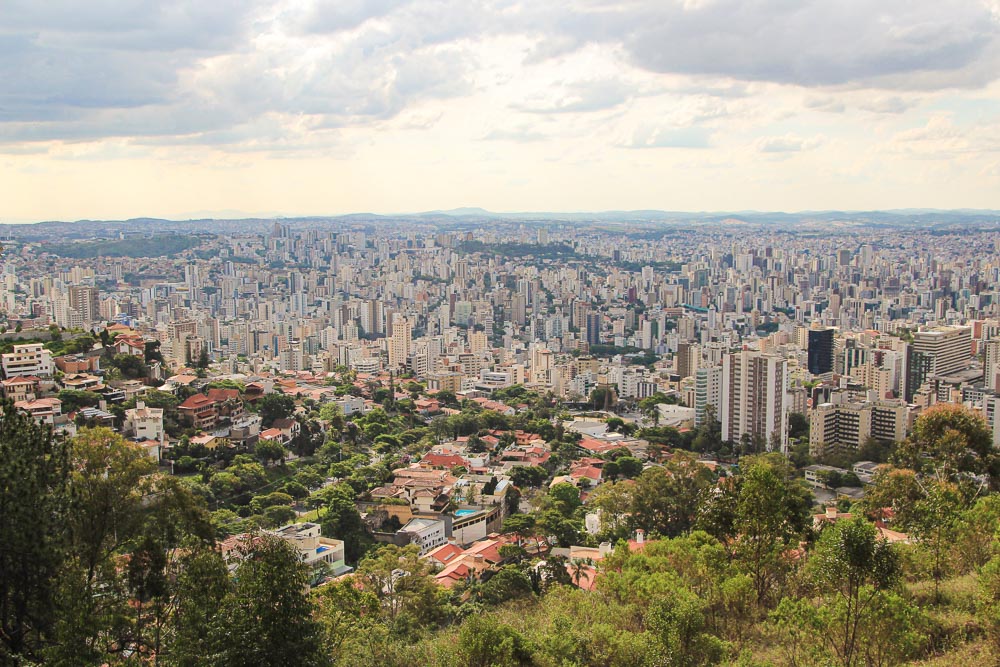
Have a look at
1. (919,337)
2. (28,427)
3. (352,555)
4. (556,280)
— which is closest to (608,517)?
(352,555)

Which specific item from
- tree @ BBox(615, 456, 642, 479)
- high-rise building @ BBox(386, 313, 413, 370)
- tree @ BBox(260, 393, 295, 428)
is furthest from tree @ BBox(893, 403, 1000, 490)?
high-rise building @ BBox(386, 313, 413, 370)

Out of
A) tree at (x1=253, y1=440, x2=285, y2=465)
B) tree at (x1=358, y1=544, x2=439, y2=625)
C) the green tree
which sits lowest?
tree at (x1=253, y1=440, x2=285, y2=465)

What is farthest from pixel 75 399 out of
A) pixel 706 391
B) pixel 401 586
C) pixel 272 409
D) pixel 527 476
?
pixel 706 391

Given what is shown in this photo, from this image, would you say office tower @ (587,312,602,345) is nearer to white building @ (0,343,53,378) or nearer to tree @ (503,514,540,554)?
white building @ (0,343,53,378)

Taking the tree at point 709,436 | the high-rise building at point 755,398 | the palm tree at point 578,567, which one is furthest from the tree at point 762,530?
the tree at point 709,436

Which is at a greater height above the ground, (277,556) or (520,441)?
(277,556)

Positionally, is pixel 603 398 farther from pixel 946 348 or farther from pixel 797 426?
pixel 946 348

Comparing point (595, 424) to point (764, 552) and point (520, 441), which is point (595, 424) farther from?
point (764, 552)
